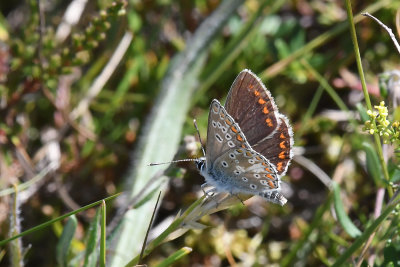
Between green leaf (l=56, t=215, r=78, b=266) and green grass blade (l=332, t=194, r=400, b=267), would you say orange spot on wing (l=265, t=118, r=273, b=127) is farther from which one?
green leaf (l=56, t=215, r=78, b=266)

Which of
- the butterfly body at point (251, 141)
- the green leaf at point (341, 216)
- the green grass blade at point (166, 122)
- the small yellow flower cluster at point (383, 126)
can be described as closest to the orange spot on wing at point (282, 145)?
the butterfly body at point (251, 141)

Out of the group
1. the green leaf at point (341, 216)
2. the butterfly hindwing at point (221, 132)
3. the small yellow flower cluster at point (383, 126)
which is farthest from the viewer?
the green leaf at point (341, 216)

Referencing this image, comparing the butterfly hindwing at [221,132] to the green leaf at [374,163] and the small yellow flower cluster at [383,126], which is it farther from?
the green leaf at [374,163]

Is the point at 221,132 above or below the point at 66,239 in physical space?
above

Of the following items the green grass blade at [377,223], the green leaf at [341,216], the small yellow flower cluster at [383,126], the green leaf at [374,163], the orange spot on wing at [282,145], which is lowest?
the green leaf at [341,216]

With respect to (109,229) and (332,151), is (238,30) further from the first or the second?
(109,229)

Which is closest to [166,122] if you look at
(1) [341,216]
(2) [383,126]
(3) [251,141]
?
(3) [251,141]

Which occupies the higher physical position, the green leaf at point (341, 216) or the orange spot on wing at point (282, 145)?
the orange spot on wing at point (282, 145)

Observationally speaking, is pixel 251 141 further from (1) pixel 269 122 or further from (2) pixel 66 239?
(2) pixel 66 239
